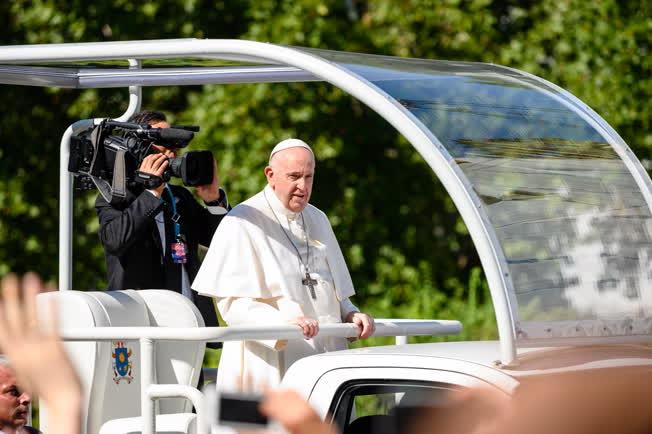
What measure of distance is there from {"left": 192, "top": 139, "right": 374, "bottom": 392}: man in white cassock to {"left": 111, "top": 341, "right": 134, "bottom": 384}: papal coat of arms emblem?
316 millimetres

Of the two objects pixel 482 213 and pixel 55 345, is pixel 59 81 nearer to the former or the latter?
pixel 482 213

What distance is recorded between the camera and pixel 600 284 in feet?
14.0

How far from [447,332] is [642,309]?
1.42 m

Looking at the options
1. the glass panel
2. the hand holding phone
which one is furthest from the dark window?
the hand holding phone

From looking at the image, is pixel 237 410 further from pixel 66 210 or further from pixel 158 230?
pixel 66 210

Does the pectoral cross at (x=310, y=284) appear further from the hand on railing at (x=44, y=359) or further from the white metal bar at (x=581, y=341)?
the hand on railing at (x=44, y=359)

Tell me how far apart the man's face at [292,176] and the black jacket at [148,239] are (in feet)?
1.64

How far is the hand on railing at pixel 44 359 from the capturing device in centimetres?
196

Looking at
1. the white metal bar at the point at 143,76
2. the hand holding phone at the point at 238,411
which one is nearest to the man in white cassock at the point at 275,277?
the white metal bar at the point at 143,76

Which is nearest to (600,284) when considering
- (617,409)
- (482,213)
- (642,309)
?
(642,309)

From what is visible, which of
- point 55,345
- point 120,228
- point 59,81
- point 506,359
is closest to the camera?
point 55,345

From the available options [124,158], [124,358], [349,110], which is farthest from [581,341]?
[349,110]

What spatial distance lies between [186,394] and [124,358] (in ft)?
2.47

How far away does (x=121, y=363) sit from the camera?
4.83m
